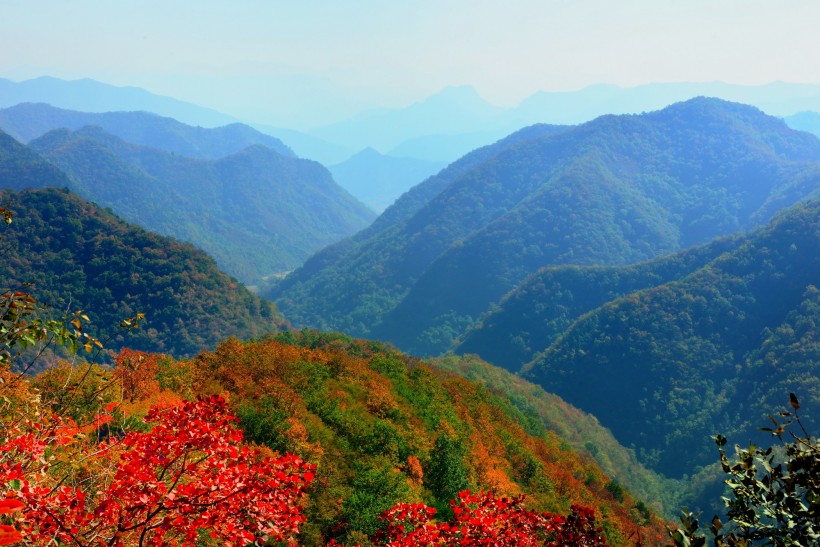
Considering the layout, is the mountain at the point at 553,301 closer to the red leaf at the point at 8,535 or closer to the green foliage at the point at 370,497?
the green foliage at the point at 370,497

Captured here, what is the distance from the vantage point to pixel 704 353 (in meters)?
104

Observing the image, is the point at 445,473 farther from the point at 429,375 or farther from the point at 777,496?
the point at 777,496

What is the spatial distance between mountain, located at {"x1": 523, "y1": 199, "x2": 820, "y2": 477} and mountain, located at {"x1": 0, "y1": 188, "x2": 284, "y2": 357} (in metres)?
70.3

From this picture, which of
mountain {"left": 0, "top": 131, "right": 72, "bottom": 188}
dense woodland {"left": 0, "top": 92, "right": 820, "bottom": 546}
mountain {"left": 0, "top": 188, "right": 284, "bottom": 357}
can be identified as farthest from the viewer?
mountain {"left": 0, "top": 131, "right": 72, "bottom": 188}

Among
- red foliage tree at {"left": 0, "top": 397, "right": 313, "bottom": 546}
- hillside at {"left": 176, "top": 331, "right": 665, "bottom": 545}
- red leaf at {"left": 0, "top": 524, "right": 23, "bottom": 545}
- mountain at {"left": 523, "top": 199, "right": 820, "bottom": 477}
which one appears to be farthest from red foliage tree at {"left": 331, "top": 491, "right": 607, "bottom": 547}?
mountain at {"left": 523, "top": 199, "right": 820, "bottom": 477}

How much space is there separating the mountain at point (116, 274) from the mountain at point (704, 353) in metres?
70.3

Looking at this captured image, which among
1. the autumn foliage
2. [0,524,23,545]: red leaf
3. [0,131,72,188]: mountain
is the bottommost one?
the autumn foliage

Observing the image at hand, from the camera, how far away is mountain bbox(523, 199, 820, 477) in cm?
9038

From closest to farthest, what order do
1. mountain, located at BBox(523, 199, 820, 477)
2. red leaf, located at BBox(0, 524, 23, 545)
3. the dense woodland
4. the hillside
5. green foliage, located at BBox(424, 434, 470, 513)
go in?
red leaf, located at BBox(0, 524, 23, 545) < the dense woodland < the hillside < green foliage, located at BBox(424, 434, 470, 513) < mountain, located at BBox(523, 199, 820, 477)

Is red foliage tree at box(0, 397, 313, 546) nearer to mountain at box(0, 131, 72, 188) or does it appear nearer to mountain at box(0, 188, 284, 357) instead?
mountain at box(0, 188, 284, 357)

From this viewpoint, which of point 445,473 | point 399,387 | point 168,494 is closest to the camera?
point 168,494

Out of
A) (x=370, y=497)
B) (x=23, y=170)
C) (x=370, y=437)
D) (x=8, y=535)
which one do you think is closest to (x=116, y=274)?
(x=370, y=437)

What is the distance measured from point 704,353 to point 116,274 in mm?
108209

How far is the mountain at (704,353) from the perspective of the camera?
297 ft
